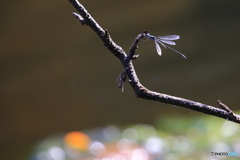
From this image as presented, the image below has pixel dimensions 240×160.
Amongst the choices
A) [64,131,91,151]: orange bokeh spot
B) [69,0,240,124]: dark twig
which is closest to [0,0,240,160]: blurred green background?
[64,131,91,151]: orange bokeh spot

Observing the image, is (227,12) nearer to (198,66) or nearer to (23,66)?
(198,66)

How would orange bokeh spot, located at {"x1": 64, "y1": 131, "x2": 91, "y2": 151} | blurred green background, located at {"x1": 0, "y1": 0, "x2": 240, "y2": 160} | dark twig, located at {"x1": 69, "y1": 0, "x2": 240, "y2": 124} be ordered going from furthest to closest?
blurred green background, located at {"x1": 0, "y1": 0, "x2": 240, "y2": 160} < orange bokeh spot, located at {"x1": 64, "y1": 131, "x2": 91, "y2": 151} < dark twig, located at {"x1": 69, "y1": 0, "x2": 240, "y2": 124}

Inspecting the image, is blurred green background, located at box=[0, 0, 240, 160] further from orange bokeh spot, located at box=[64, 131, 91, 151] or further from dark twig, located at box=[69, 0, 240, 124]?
dark twig, located at box=[69, 0, 240, 124]

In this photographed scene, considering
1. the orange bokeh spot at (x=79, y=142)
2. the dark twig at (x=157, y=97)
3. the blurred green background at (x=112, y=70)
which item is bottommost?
the dark twig at (x=157, y=97)

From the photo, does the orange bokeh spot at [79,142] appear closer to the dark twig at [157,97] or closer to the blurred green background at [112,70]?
the blurred green background at [112,70]

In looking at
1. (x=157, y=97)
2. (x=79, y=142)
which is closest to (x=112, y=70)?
(x=79, y=142)

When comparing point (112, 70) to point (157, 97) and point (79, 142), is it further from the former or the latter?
point (157, 97)

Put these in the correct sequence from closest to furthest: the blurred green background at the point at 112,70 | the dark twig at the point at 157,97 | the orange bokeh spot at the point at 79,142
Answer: the dark twig at the point at 157,97 → the orange bokeh spot at the point at 79,142 → the blurred green background at the point at 112,70

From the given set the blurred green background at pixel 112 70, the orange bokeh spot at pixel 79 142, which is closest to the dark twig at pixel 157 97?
the orange bokeh spot at pixel 79 142
